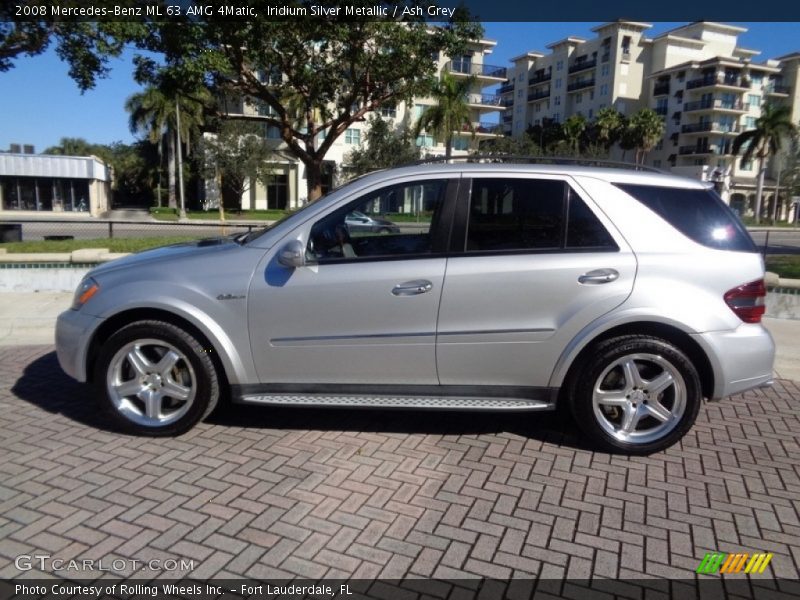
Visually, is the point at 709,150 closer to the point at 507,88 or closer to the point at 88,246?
the point at 507,88

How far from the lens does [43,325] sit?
23.8 feet

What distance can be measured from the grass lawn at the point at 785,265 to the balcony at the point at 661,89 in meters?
67.0

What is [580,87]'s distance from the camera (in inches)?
3103

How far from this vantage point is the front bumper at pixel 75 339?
418 cm

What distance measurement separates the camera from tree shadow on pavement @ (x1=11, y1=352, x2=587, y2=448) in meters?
4.45

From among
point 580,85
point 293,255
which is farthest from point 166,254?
point 580,85

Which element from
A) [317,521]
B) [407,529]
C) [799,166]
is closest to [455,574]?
[407,529]

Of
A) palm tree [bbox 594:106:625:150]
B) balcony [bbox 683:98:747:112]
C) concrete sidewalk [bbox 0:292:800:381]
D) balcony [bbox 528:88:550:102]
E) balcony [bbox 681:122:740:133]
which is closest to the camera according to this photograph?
concrete sidewalk [bbox 0:292:800:381]

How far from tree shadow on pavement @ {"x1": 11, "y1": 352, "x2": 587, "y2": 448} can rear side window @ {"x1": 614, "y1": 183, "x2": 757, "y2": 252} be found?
159 cm

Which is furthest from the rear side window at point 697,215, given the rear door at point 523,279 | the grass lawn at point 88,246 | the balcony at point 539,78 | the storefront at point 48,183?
the balcony at point 539,78

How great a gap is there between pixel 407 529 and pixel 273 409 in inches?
76.2

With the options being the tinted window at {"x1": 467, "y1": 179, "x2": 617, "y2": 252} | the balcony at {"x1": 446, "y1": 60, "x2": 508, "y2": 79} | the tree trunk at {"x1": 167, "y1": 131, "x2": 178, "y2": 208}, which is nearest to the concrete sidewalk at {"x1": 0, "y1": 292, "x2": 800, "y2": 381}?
the tinted window at {"x1": 467, "y1": 179, "x2": 617, "y2": 252}

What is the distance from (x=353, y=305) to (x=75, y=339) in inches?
75.7

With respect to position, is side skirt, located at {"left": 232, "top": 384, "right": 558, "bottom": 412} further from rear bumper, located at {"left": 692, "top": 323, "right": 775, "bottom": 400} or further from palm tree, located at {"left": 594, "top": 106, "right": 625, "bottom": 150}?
palm tree, located at {"left": 594, "top": 106, "right": 625, "bottom": 150}
